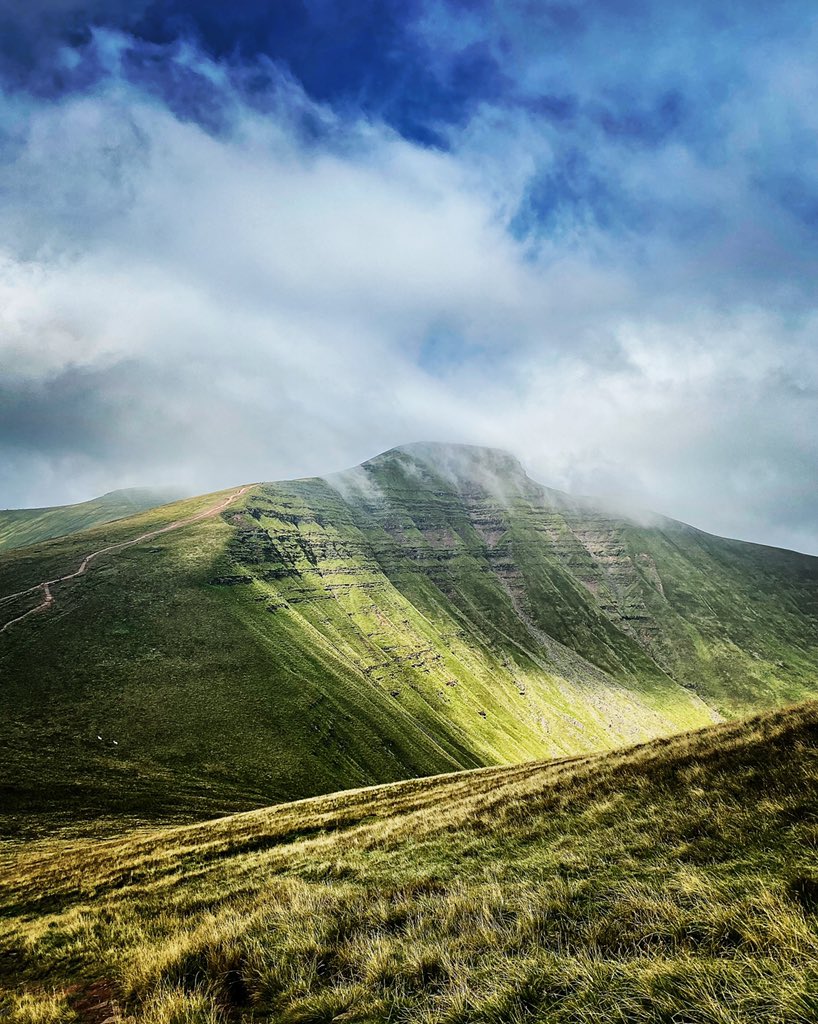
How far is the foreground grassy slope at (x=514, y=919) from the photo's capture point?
17.6 feet

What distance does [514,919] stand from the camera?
26.4ft

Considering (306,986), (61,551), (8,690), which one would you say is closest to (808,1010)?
(306,986)

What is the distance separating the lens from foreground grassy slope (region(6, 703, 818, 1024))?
5359 millimetres

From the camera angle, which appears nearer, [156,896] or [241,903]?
[241,903]

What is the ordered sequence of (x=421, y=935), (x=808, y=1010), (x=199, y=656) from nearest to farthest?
(x=808, y=1010), (x=421, y=935), (x=199, y=656)

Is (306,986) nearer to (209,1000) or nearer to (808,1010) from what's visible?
(209,1000)

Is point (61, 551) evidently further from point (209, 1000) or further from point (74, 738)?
point (209, 1000)

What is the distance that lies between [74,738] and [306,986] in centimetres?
10783

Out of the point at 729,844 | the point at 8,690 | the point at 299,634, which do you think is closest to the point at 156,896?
the point at 729,844

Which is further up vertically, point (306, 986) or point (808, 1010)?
point (808, 1010)

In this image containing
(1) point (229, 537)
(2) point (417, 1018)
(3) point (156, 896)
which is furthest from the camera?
(1) point (229, 537)

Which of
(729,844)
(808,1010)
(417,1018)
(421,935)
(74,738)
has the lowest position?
(74,738)

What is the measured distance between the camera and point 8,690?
9475cm

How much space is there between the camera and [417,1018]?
5699 mm
